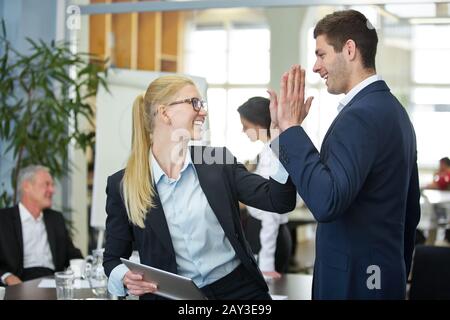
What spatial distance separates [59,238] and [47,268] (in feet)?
0.60

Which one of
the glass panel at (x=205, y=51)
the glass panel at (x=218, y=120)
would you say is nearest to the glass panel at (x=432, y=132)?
the glass panel at (x=218, y=120)

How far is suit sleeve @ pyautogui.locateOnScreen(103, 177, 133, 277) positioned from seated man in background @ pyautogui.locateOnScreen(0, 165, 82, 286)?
1912 mm

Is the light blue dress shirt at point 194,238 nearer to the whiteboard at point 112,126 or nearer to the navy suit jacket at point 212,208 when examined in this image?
the navy suit jacket at point 212,208

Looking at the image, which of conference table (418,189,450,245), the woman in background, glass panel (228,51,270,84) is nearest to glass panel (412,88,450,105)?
the woman in background

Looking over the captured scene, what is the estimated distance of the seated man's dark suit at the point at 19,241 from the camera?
418 cm

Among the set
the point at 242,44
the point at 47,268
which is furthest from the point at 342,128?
the point at 242,44

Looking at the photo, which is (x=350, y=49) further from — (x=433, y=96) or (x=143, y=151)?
(x=433, y=96)

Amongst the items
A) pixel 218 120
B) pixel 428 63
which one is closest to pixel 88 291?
pixel 218 120

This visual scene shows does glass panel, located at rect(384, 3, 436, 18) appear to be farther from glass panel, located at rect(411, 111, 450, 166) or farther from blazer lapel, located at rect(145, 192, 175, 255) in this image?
blazer lapel, located at rect(145, 192, 175, 255)

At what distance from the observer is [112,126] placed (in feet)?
13.6

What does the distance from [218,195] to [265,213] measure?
5.87 ft

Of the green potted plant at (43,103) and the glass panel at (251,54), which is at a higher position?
the glass panel at (251,54)

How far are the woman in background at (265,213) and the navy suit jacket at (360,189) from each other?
23cm
